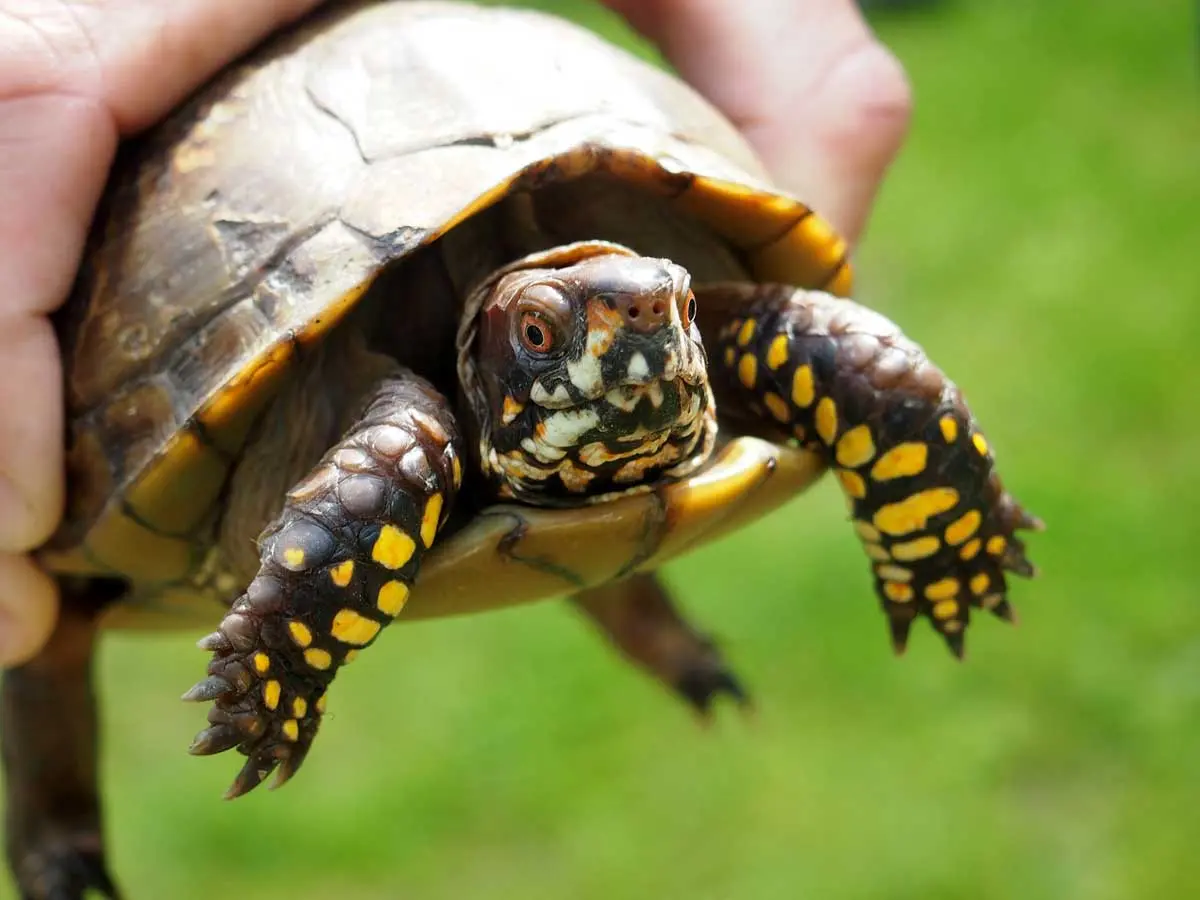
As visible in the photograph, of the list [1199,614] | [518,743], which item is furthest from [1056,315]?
[518,743]

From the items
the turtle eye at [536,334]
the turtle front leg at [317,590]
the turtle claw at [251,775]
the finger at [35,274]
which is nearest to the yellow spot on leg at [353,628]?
the turtle front leg at [317,590]

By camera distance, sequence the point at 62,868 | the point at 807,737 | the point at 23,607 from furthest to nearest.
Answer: the point at 807,737, the point at 62,868, the point at 23,607

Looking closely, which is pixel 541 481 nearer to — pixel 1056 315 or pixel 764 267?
pixel 764 267

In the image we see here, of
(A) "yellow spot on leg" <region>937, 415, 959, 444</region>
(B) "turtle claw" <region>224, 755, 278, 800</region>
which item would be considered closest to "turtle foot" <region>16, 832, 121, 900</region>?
(B) "turtle claw" <region>224, 755, 278, 800</region>

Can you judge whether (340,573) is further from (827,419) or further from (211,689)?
(827,419)

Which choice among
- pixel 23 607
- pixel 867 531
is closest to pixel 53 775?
pixel 23 607

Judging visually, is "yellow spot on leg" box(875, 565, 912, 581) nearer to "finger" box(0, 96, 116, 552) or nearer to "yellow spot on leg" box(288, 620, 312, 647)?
"yellow spot on leg" box(288, 620, 312, 647)
